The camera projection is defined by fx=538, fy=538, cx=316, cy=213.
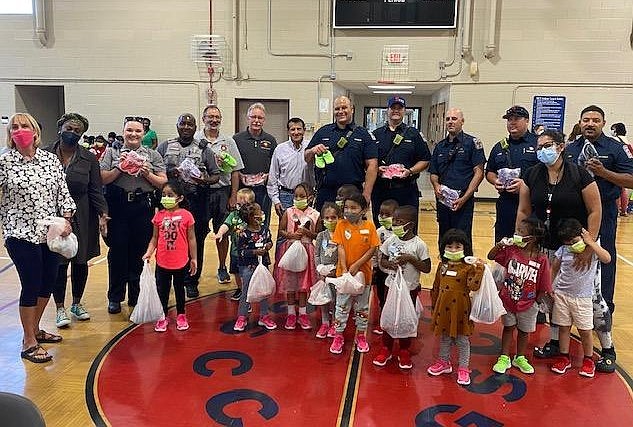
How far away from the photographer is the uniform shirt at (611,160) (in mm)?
3719

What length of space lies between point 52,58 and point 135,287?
31.4 ft

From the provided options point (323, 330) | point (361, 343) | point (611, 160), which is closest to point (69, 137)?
point (323, 330)

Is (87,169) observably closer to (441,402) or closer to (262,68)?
(441,402)

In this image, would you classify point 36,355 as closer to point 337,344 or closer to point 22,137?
point 22,137

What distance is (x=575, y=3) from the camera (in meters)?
10.8

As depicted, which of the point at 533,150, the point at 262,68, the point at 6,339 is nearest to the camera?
the point at 6,339

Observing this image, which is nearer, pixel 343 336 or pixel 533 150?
pixel 343 336

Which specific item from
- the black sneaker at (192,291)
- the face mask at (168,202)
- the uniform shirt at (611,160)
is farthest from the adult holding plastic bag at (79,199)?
the uniform shirt at (611,160)

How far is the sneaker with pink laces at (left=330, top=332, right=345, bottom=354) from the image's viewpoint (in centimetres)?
371

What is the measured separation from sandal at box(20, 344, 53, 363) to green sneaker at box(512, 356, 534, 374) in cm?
306

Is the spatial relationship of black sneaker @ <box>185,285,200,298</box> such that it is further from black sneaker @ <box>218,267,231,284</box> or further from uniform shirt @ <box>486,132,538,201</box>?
uniform shirt @ <box>486,132,538,201</box>

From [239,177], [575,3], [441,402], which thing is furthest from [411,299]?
[575,3]

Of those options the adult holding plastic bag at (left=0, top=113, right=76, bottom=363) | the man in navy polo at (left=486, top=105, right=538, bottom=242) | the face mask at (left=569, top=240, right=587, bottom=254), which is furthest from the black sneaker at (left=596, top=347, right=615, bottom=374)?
the adult holding plastic bag at (left=0, top=113, right=76, bottom=363)

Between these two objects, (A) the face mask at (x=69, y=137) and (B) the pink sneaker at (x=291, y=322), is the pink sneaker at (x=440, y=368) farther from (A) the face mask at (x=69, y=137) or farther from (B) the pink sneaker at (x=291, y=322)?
(A) the face mask at (x=69, y=137)
